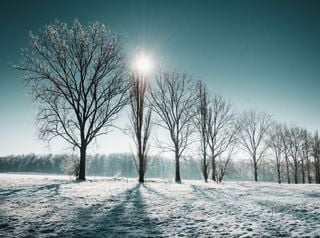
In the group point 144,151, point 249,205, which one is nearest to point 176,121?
point 144,151

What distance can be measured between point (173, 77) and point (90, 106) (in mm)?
11899

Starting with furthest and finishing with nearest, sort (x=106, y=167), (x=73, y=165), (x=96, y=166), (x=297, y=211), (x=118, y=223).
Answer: (x=106, y=167), (x=96, y=166), (x=73, y=165), (x=297, y=211), (x=118, y=223)

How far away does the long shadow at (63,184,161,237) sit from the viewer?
525 centimetres

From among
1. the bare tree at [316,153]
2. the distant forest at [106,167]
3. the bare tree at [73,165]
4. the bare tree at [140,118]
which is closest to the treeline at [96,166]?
the distant forest at [106,167]

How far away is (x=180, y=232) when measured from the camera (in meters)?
5.36

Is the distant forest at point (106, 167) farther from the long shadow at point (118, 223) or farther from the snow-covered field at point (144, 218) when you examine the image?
the long shadow at point (118, 223)

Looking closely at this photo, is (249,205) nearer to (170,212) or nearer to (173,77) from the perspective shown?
(170,212)

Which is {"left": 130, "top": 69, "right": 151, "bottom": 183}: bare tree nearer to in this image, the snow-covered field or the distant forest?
the snow-covered field

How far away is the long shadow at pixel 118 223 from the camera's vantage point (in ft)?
17.2

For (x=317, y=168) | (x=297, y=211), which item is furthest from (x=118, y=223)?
(x=317, y=168)

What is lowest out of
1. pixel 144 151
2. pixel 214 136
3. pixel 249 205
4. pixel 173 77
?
pixel 249 205

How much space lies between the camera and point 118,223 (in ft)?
19.8

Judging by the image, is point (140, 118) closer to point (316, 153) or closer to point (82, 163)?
point (82, 163)

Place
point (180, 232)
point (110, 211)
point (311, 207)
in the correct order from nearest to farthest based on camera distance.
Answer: point (180, 232) → point (110, 211) → point (311, 207)
